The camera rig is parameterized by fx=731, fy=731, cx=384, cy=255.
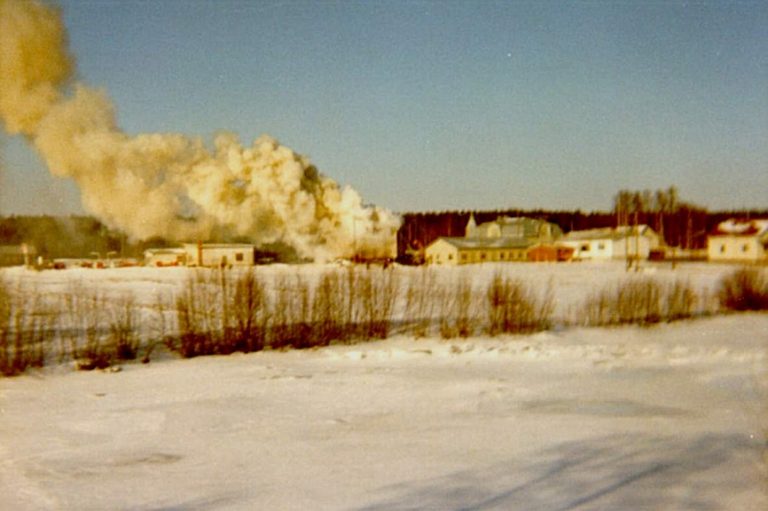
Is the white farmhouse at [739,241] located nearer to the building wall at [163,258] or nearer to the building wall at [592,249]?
the building wall at [592,249]

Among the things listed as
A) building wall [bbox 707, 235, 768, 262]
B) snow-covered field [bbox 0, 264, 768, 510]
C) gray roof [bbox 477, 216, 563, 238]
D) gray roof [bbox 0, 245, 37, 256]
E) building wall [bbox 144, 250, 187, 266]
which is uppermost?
gray roof [bbox 477, 216, 563, 238]

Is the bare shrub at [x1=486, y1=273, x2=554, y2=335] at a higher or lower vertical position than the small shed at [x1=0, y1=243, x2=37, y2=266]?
lower

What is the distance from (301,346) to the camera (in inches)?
666

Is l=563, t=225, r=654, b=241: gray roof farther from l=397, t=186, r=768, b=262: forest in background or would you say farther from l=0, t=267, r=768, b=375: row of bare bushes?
l=0, t=267, r=768, b=375: row of bare bushes

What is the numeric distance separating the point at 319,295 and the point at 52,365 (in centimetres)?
604

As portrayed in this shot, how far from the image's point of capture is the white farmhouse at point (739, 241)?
5219cm

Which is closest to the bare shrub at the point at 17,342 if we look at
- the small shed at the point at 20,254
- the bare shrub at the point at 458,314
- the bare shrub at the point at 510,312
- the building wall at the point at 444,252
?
the bare shrub at the point at 458,314

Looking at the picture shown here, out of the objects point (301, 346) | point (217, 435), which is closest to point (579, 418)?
point (217, 435)

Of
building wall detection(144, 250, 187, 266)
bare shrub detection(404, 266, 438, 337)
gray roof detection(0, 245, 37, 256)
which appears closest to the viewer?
bare shrub detection(404, 266, 438, 337)

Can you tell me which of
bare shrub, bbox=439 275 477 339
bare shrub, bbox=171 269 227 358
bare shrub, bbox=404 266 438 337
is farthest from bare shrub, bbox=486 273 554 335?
bare shrub, bbox=171 269 227 358

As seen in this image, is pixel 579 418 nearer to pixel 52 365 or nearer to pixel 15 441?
pixel 15 441

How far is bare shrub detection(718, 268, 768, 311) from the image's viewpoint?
22312 mm

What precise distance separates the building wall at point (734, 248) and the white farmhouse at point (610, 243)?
18.2ft

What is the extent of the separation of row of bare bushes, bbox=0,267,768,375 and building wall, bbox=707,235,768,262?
115ft
